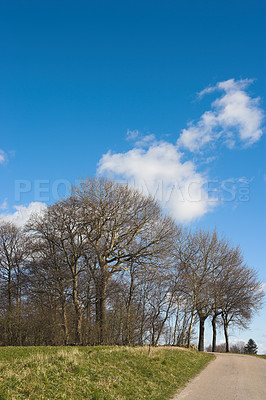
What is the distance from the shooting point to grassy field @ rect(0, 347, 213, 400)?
7418 mm

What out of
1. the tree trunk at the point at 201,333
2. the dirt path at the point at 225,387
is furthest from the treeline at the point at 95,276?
the dirt path at the point at 225,387

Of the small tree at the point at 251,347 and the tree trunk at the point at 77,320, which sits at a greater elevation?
the tree trunk at the point at 77,320

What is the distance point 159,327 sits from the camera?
98.5ft

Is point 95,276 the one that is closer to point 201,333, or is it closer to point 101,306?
point 101,306

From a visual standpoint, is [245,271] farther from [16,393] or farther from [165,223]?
[16,393]

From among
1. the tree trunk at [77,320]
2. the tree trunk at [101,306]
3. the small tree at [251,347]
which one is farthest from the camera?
the small tree at [251,347]

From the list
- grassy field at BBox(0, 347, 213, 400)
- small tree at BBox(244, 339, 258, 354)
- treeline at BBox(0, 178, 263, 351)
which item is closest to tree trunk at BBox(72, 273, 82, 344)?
treeline at BBox(0, 178, 263, 351)

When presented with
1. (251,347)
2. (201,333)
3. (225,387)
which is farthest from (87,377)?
(251,347)

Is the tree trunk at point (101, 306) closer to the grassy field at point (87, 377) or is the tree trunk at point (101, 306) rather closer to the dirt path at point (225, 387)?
the grassy field at point (87, 377)

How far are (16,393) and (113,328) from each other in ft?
69.7

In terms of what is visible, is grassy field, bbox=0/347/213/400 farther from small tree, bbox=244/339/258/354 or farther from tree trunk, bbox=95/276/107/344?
small tree, bbox=244/339/258/354

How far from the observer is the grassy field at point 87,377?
742 centimetres

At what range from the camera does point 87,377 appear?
933 centimetres

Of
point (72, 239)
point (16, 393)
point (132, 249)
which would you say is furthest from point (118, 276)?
point (16, 393)
